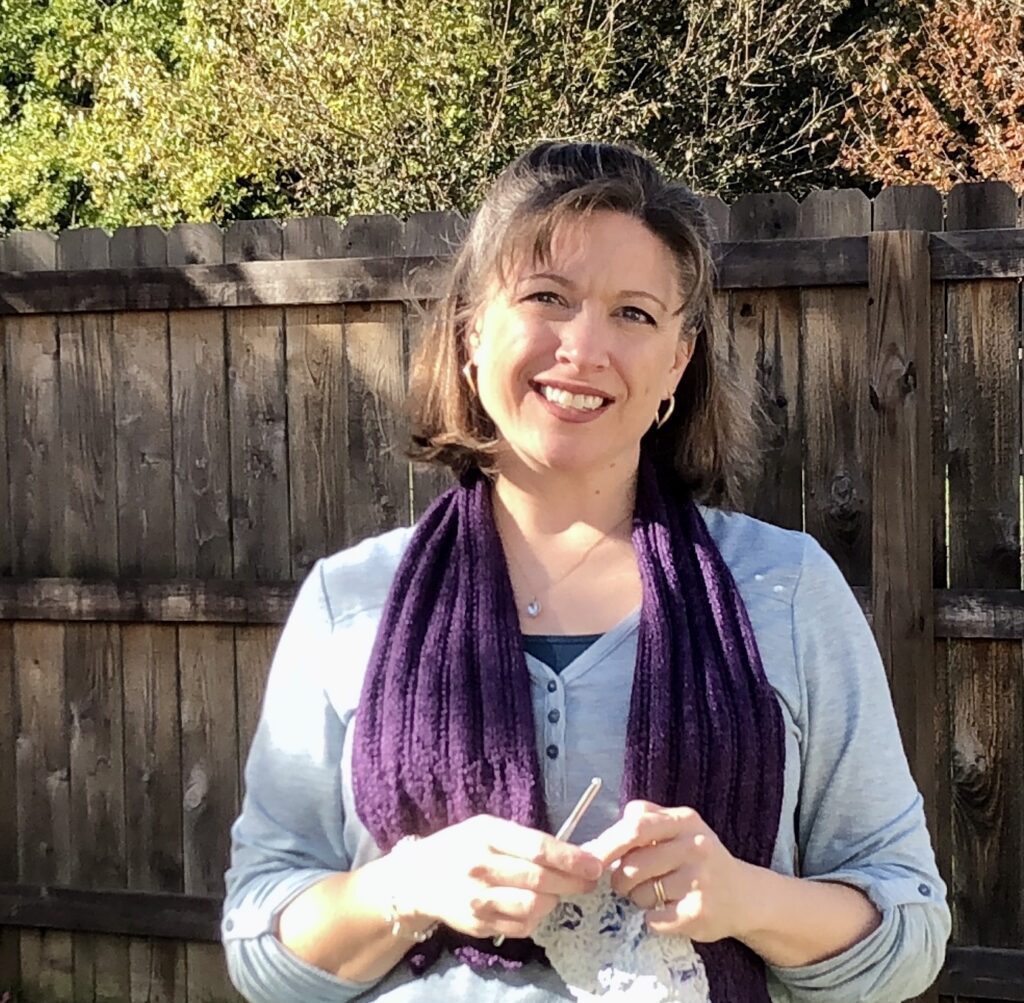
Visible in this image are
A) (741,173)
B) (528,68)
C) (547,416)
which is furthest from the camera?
(741,173)

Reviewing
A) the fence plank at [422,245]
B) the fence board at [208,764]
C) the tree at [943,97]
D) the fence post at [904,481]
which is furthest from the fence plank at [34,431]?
the tree at [943,97]

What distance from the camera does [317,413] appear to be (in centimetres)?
367

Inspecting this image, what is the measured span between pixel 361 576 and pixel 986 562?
2.21 m

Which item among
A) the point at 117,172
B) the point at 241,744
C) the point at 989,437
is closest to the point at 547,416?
the point at 989,437

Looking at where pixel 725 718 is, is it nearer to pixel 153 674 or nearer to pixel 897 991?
pixel 897 991

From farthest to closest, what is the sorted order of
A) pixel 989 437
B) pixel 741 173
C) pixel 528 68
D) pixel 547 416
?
1. pixel 741 173
2. pixel 528 68
3. pixel 989 437
4. pixel 547 416

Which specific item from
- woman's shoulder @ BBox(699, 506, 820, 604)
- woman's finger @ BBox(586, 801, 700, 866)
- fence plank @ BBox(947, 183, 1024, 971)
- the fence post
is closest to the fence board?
the fence post

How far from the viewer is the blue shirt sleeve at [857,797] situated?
142 cm

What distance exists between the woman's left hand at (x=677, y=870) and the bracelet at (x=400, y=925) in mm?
197

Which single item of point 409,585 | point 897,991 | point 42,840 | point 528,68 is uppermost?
point 528,68

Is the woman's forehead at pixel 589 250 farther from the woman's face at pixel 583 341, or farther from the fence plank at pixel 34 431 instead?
the fence plank at pixel 34 431

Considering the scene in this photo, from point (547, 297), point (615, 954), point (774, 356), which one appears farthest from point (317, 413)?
point (615, 954)

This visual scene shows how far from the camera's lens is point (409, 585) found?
154 centimetres

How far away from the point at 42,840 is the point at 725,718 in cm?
312
